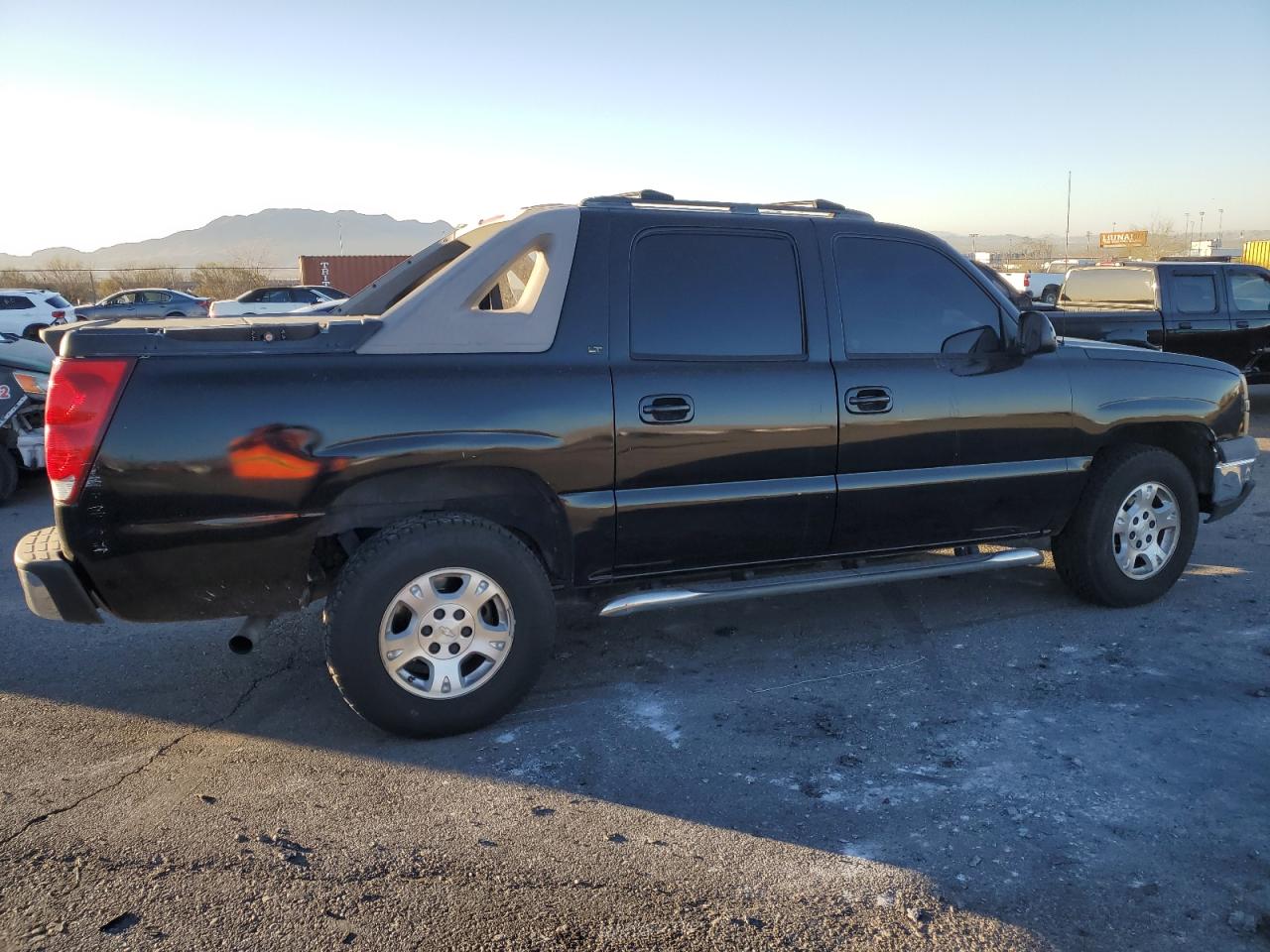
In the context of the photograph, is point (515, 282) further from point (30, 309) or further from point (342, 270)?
point (342, 270)

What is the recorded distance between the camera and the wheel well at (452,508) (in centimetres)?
354

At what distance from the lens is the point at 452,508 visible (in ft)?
12.2

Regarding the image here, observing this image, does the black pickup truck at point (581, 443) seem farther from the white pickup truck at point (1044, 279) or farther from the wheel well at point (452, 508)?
the white pickup truck at point (1044, 279)

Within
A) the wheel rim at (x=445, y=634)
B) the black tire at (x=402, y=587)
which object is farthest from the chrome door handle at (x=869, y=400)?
the wheel rim at (x=445, y=634)

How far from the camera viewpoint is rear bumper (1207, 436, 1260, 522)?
16.8 ft

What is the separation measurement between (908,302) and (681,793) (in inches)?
99.0

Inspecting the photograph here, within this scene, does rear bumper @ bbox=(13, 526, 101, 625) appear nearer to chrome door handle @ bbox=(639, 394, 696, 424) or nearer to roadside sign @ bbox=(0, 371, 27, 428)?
chrome door handle @ bbox=(639, 394, 696, 424)

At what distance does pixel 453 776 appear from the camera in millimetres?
3412

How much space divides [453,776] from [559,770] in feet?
1.25

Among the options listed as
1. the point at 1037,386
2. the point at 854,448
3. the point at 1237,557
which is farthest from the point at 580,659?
the point at 1237,557

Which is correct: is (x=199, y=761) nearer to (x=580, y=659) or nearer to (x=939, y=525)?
(x=580, y=659)

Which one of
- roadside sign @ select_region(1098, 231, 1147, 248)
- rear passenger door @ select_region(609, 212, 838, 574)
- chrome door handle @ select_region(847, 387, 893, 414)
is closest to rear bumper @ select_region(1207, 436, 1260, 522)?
chrome door handle @ select_region(847, 387, 893, 414)

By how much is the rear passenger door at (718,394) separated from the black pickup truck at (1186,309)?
694 cm

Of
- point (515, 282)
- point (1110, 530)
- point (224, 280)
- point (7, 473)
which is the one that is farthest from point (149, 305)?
point (1110, 530)
